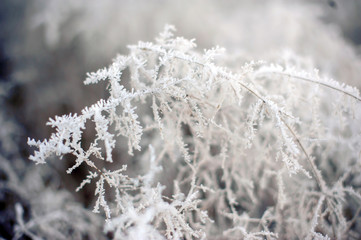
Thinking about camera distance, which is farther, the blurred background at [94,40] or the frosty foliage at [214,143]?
the blurred background at [94,40]

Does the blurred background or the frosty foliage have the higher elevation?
the blurred background

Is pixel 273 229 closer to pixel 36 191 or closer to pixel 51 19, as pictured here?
pixel 36 191

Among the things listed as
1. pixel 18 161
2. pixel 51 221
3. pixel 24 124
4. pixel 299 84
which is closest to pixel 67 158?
pixel 18 161

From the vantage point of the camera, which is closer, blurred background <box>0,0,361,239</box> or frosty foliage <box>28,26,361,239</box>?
frosty foliage <box>28,26,361,239</box>

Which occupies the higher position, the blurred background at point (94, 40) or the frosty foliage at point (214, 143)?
the blurred background at point (94, 40)
